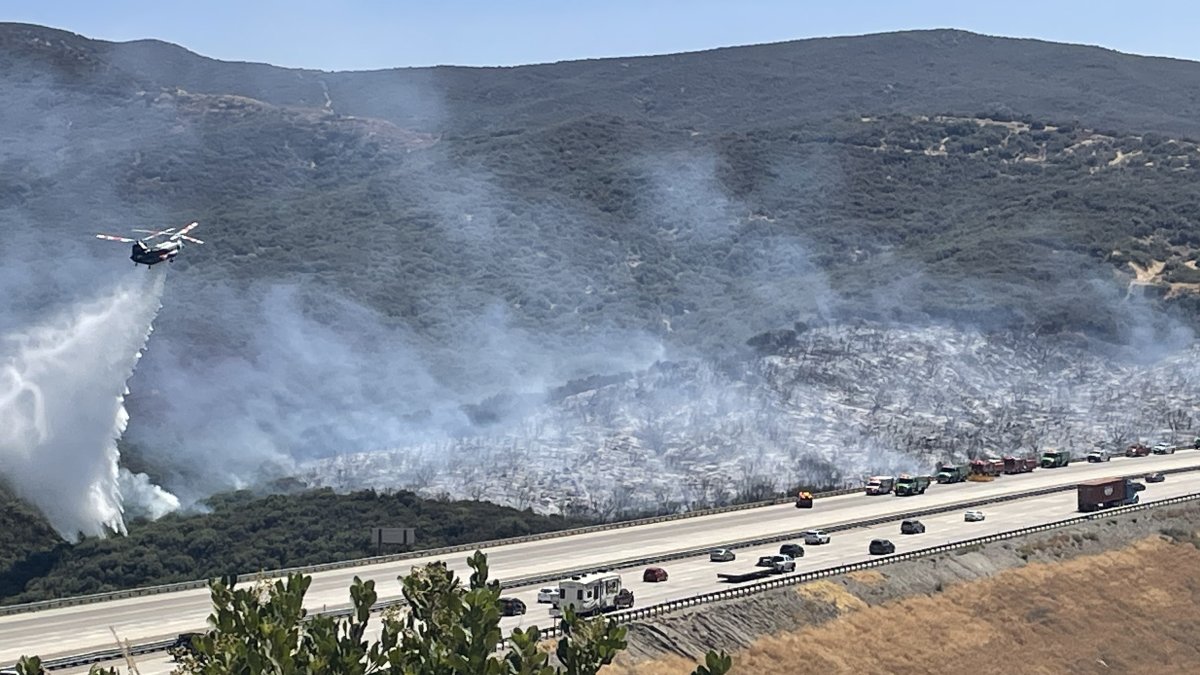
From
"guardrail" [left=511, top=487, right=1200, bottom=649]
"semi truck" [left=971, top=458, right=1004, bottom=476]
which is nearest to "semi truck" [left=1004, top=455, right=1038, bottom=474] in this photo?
"semi truck" [left=971, top=458, right=1004, bottom=476]

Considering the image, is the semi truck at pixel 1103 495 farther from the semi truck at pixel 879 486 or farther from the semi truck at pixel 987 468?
the semi truck at pixel 987 468

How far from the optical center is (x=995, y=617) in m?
64.2

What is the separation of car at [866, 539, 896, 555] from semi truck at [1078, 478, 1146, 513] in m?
18.3

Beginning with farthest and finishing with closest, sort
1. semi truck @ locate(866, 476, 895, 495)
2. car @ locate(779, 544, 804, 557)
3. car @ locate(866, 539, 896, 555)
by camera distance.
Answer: semi truck @ locate(866, 476, 895, 495), car @ locate(866, 539, 896, 555), car @ locate(779, 544, 804, 557)

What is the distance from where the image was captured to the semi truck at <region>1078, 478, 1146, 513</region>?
8269cm

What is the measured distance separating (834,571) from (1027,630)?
27.1 ft

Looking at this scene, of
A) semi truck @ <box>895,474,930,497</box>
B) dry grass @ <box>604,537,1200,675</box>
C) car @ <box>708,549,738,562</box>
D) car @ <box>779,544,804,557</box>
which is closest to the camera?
dry grass @ <box>604,537,1200,675</box>

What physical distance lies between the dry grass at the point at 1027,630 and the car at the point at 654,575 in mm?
7156

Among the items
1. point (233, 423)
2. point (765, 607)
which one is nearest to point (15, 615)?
point (765, 607)

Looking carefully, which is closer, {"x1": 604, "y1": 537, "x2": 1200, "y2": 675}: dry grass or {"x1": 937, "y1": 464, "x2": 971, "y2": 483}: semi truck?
{"x1": 604, "y1": 537, "x2": 1200, "y2": 675}: dry grass

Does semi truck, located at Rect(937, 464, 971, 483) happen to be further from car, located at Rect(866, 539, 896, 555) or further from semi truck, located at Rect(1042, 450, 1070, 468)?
car, located at Rect(866, 539, 896, 555)

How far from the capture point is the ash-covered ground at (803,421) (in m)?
111

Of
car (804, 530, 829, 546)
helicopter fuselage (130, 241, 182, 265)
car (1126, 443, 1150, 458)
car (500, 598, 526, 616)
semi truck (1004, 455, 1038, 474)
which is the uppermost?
helicopter fuselage (130, 241, 182, 265)

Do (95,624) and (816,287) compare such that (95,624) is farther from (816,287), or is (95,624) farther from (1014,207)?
(1014,207)
